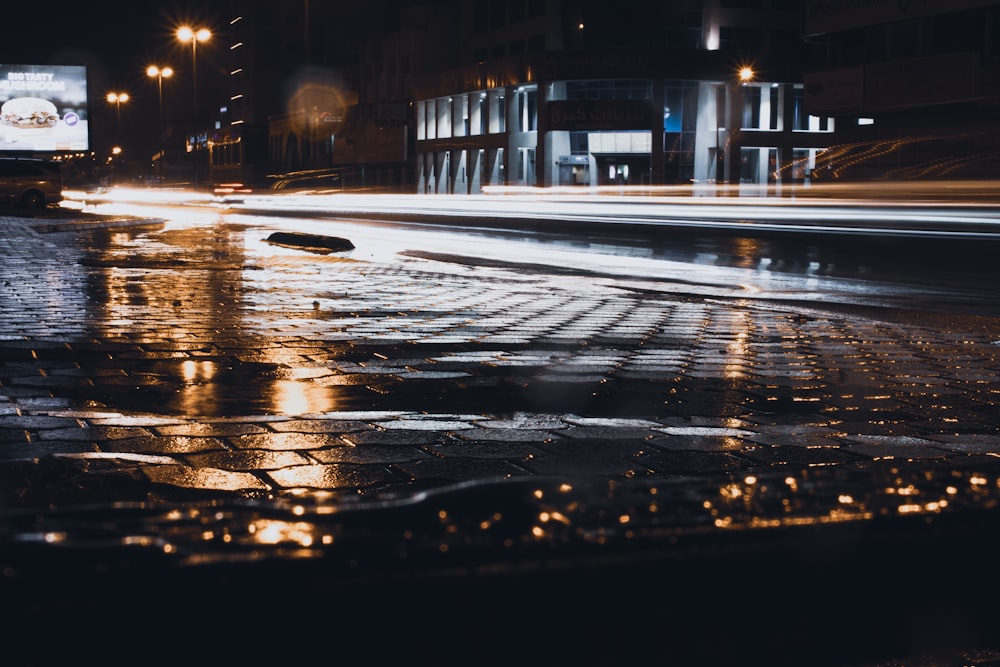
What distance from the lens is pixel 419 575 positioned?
1330 millimetres

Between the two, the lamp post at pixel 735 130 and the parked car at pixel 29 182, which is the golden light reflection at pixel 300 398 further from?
the lamp post at pixel 735 130

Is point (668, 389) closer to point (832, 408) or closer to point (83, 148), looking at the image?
Result: point (832, 408)

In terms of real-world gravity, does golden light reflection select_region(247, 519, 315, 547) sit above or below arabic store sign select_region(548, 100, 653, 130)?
below

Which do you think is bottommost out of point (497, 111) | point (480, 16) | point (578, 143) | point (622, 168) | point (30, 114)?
point (622, 168)

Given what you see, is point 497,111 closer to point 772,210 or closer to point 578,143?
point 578,143

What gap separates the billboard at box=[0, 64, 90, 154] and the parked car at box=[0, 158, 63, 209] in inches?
694

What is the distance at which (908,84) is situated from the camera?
161ft

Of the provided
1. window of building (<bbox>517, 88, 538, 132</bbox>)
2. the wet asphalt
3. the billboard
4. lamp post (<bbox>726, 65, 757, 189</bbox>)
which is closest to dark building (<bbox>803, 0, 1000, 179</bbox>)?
lamp post (<bbox>726, 65, 757, 189</bbox>)

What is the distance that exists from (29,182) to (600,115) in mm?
35375

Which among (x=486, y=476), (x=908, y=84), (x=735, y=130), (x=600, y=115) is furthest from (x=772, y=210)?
(x=735, y=130)

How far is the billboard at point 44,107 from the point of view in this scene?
5634cm

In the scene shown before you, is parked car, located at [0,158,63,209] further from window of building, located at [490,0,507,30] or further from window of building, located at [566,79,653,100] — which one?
window of building, located at [490,0,507,30]

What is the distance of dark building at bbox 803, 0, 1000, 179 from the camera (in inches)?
1805

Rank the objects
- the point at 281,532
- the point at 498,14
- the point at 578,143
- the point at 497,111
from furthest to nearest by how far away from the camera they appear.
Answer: the point at 498,14 < the point at 497,111 < the point at 578,143 < the point at 281,532
